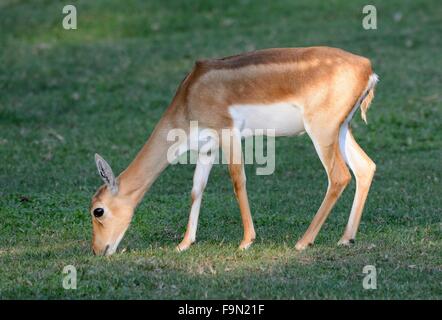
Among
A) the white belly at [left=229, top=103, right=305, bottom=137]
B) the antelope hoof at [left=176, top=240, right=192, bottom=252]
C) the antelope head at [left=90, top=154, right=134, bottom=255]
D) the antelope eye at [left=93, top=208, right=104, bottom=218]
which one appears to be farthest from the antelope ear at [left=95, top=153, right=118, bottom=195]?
the white belly at [left=229, top=103, right=305, bottom=137]

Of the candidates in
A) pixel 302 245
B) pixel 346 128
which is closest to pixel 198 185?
pixel 302 245

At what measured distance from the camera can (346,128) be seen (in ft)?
28.6

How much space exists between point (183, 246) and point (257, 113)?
1240 mm

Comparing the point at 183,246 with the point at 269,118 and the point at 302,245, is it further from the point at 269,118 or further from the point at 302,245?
the point at 269,118

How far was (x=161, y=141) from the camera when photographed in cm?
864

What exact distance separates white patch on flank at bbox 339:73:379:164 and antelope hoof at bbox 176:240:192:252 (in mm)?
1519

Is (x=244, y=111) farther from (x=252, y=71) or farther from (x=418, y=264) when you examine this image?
Result: (x=418, y=264)

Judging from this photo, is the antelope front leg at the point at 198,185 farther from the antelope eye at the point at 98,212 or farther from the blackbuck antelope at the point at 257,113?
the antelope eye at the point at 98,212

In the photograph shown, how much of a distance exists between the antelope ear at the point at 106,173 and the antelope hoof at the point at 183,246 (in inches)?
26.8

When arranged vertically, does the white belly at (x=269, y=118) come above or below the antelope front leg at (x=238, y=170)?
above

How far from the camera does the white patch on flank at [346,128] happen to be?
8.42 meters

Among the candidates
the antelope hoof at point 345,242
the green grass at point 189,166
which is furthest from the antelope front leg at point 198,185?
the antelope hoof at point 345,242

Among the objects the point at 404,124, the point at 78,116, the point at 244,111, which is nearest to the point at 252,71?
the point at 244,111
